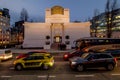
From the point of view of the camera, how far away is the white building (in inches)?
2889

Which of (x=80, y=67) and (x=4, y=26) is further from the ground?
(x=4, y=26)

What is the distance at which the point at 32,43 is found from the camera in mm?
72875

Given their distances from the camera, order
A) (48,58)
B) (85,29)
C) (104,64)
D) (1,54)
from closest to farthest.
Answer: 1. (104,64)
2. (48,58)
3. (1,54)
4. (85,29)

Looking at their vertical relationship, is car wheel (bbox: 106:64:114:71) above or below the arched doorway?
below

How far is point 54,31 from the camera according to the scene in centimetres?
7488

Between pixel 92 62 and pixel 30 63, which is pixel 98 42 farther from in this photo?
pixel 30 63

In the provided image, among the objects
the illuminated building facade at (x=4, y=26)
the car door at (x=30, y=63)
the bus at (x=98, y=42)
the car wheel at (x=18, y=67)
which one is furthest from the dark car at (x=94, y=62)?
the illuminated building facade at (x=4, y=26)

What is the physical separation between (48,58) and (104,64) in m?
5.58

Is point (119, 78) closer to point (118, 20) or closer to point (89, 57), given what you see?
point (89, 57)

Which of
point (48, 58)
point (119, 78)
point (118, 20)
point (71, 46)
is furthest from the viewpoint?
point (118, 20)

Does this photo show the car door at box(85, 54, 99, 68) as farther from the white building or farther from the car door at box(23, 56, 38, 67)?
the white building

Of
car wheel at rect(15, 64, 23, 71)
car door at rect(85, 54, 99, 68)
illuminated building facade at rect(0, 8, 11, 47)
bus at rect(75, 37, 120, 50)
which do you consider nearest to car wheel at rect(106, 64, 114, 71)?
car door at rect(85, 54, 99, 68)

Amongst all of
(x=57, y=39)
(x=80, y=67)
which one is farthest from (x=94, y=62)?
(x=57, y=39)

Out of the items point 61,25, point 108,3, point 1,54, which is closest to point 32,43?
point 61,25
